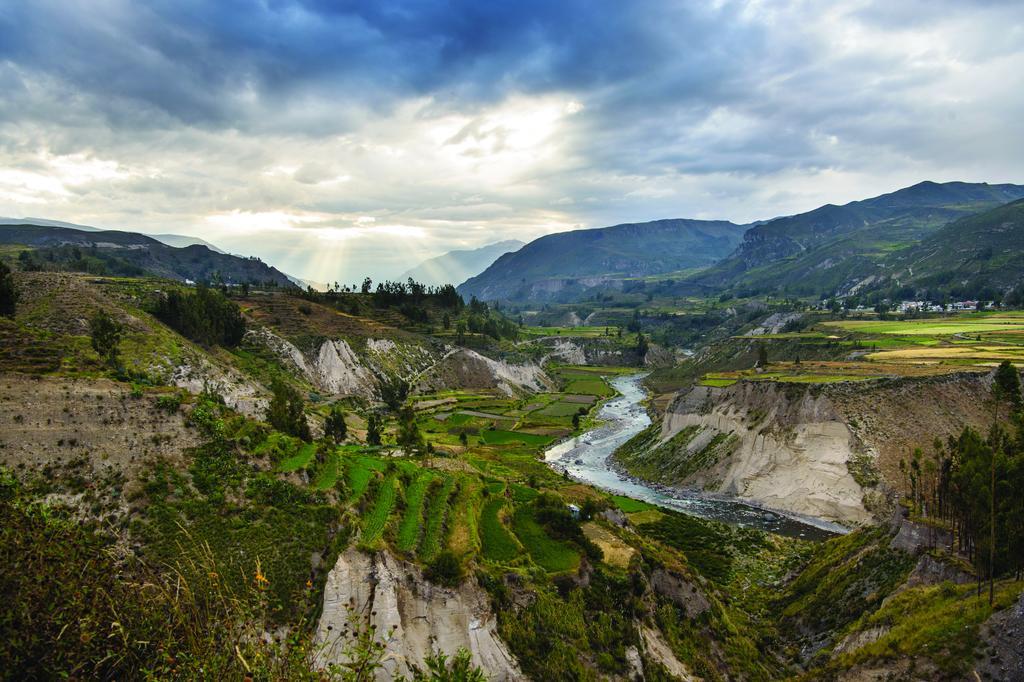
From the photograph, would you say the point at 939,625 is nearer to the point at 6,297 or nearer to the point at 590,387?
the point at 6,297

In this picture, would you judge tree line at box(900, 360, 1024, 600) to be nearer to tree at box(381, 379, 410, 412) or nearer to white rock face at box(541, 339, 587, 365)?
tree at box(381, 379, 410, 412)

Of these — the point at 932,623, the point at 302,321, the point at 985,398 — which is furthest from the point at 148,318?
the point at 985,398

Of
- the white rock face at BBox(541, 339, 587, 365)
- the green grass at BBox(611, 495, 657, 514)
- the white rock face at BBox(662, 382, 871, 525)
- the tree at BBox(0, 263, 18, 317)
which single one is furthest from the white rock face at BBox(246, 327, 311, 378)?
the white rock face at BBox(541, 339, 587, 365)

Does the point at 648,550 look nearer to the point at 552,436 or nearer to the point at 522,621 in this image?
the point at 522,621

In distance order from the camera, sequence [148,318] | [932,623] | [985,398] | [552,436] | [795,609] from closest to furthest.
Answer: [932,623] → [795,609] → [985,398] → [148,318] → [552,436]

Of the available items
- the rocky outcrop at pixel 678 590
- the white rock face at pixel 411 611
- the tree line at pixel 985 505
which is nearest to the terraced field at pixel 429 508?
the white rock face at pixel 411 611

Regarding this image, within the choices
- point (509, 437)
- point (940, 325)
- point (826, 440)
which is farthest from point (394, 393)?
point (940, 325)

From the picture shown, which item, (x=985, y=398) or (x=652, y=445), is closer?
(x=985, y=398)

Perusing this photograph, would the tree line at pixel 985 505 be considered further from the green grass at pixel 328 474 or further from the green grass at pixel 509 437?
the green grass at pixel 509 437
